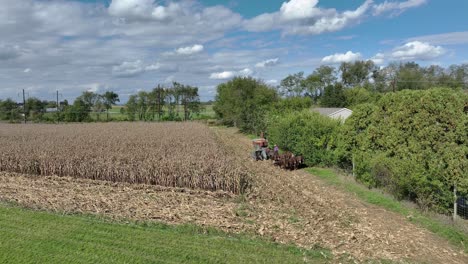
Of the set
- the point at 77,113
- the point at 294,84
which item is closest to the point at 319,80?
the point at 294,84

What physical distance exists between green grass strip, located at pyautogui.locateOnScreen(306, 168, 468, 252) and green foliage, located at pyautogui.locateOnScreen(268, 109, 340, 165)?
151 cm

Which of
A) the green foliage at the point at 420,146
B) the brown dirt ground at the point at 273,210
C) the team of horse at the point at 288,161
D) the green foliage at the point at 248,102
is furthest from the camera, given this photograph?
the green foliage at the point at 248,102

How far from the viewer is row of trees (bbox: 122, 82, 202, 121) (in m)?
56.5

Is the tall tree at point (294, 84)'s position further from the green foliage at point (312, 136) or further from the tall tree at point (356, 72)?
the green foliage at point (312, 136)

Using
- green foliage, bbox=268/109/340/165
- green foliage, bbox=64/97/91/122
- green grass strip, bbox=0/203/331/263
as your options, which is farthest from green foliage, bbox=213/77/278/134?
green foliage, bbox=64/97/91/122

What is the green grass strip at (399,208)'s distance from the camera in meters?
7.32

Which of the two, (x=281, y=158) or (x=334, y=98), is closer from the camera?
(x=281, y=158)

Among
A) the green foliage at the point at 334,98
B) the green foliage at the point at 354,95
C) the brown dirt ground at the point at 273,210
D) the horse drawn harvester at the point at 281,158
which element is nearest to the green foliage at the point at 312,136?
the horse drawn harvester at the point at 281,158

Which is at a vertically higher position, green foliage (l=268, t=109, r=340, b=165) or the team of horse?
green foliage (l=268, t=109, r=340, b=165)

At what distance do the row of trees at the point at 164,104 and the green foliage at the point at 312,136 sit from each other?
38.9 m

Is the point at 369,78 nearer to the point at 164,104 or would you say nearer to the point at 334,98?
the point at 334,98

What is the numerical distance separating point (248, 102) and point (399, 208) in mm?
27394

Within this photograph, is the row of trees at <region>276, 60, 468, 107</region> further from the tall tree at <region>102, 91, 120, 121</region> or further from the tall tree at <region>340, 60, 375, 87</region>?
the tall tree at <region>102, 91, 120, 121</region>

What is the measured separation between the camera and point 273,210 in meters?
8.98
